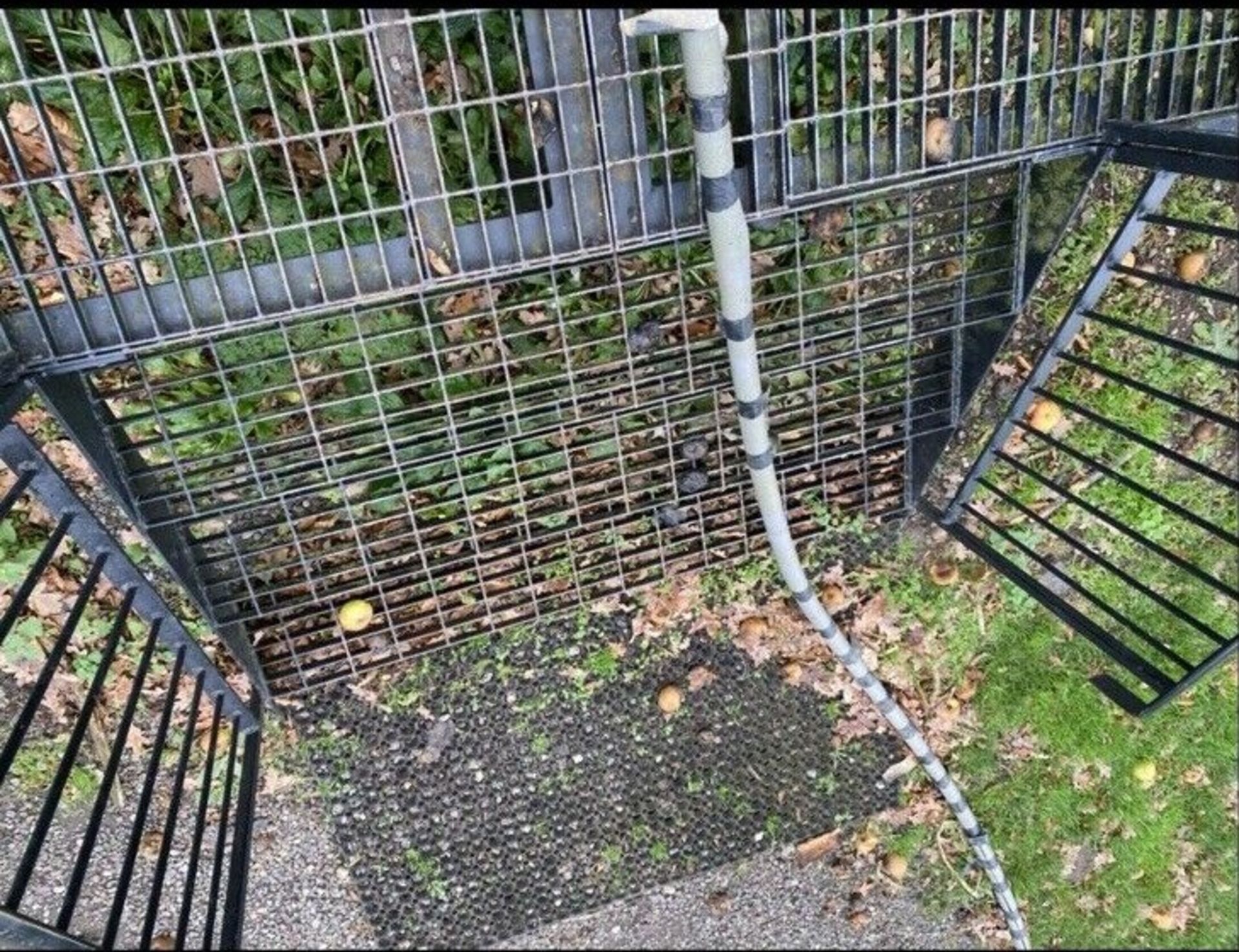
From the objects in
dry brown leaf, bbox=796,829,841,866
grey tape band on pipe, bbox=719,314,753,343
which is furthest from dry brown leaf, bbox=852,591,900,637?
grey tape band on pipe, bbox=719,314,753,343

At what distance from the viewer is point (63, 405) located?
68.9 inches

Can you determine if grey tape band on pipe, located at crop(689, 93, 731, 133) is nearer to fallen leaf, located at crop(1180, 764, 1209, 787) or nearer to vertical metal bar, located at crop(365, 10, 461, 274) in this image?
vertical metal bar, located at crop(365, 10, 461, 274)

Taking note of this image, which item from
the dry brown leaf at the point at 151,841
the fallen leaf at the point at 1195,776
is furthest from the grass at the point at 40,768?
the fallen leaf at the point at 1195,776

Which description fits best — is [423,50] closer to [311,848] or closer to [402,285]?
[402,285]

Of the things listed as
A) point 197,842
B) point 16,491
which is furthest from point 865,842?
point 16,491

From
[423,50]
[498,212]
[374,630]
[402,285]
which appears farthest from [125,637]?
[423,50]

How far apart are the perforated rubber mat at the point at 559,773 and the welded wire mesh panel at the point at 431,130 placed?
1.02m

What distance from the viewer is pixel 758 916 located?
9.21 ft

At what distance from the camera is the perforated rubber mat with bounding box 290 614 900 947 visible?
2.43 metres

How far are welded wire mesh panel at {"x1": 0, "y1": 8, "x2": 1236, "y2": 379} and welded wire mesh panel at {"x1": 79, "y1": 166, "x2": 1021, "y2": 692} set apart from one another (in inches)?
6.0

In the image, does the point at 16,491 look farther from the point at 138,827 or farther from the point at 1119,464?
the point at 1119,464

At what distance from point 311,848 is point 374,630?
644 millimetres

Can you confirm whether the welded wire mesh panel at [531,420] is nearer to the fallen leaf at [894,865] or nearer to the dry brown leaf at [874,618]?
the dry brown leaf at [874,618]

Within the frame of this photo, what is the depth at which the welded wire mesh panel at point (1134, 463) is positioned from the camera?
2301 mm
